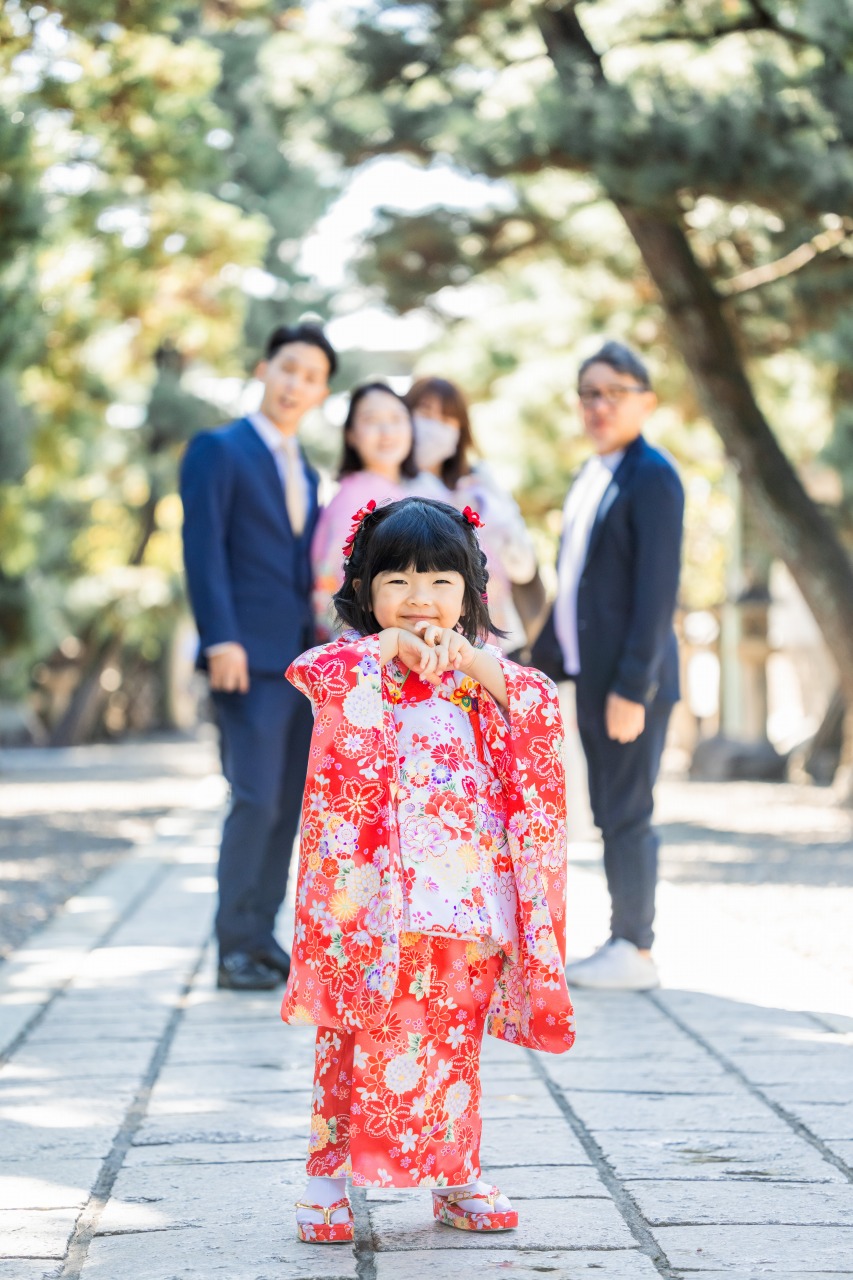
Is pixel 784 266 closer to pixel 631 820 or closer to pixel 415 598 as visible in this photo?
pixel 631 820

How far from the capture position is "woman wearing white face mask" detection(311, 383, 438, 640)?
482 cm

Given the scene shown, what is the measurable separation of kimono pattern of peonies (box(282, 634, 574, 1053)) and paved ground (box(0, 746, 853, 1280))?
363 mm

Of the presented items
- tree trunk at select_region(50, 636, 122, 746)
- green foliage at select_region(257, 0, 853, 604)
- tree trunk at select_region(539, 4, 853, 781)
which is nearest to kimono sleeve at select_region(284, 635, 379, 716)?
green foliage at select_region(257, 0, 853, 604)

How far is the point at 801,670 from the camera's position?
32219 millimetres

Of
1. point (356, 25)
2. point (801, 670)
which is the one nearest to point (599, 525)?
point (356, 25)

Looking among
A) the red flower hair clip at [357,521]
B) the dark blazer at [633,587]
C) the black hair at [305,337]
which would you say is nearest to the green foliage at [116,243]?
the black hair at [305,337]

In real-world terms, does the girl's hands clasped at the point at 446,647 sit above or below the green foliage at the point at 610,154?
below

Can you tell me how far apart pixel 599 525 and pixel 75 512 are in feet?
67.3

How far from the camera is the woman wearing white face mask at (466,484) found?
5129mm

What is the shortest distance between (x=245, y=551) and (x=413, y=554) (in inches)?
87.8

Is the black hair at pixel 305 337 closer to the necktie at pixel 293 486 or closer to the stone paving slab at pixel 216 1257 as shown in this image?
the necktie at pixel 293 486

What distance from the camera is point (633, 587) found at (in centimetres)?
496

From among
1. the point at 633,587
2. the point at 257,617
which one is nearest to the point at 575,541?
the point at 633,587

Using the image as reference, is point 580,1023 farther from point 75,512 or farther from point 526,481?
point 75,512
